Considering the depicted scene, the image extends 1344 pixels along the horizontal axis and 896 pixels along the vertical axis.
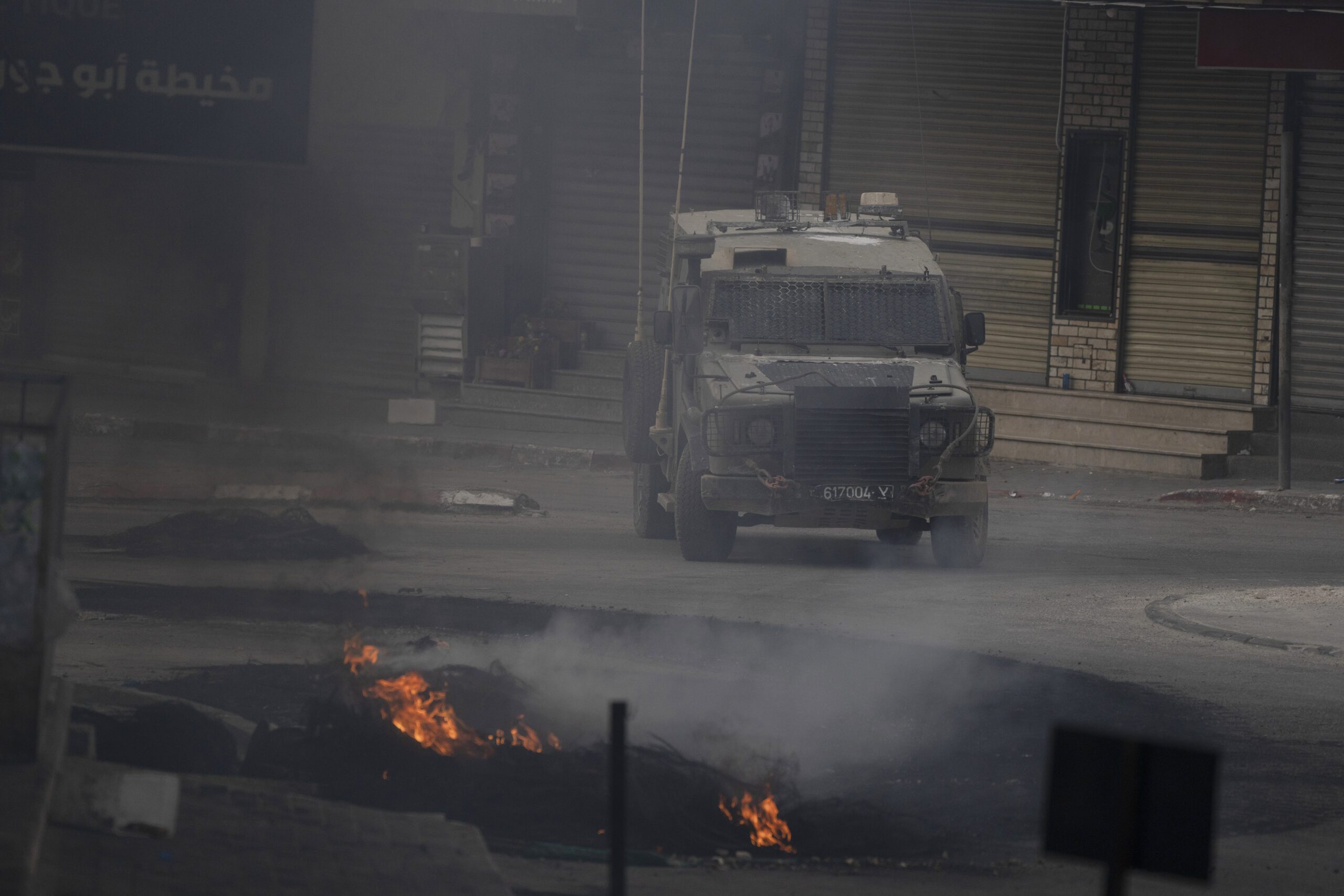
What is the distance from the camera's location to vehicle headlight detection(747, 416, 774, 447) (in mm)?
11484

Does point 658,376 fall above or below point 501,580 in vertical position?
above

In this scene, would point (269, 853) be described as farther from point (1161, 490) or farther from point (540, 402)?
point (540, 402)

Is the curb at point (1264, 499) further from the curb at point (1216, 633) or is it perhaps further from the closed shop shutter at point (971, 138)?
the curb at point (1216, 633)

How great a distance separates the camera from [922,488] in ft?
37.8

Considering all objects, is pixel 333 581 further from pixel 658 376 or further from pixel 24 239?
pixel 24 239

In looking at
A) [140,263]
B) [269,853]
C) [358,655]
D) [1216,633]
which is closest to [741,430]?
[1216,633]

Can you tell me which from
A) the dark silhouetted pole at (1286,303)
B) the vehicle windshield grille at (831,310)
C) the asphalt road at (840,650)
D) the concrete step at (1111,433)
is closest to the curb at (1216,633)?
the asphalt road at (840,650)

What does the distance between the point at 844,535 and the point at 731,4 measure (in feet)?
29.8

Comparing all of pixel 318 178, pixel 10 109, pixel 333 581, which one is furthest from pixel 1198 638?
pixel 318 178

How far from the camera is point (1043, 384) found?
20.9m

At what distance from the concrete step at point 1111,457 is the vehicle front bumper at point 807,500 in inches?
285

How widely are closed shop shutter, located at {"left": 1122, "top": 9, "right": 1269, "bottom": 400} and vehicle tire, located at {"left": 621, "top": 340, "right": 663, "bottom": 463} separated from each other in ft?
31.5

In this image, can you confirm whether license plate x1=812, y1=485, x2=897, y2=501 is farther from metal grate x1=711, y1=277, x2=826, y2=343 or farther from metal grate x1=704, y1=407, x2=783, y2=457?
metal grate x1=711, y1=277, x2=826, y2=343

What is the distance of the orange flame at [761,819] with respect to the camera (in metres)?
6.19
